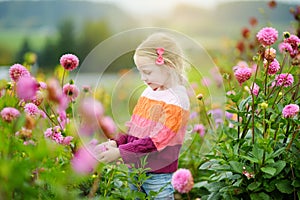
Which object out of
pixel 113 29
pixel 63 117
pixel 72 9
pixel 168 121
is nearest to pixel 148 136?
pixel 168 121

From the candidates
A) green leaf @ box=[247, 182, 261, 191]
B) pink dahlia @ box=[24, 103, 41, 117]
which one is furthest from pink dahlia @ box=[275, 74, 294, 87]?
pink dahlia @ box=[24, 103, 41, 117]

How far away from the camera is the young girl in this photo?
152cm

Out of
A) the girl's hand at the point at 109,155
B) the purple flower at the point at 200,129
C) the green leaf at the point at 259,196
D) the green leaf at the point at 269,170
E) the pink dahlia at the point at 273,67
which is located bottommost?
the purple flower at the point at 200,129

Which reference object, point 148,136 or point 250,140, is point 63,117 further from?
point 250,140

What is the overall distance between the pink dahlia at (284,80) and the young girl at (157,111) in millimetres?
315

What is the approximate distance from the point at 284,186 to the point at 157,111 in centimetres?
50

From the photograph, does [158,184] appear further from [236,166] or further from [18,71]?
[18,71]

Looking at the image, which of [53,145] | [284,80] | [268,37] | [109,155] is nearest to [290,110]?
[284,80]

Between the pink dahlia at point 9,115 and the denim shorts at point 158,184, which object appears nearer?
the pink dahlia at point 9,115

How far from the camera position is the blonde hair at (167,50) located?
4.97 feet

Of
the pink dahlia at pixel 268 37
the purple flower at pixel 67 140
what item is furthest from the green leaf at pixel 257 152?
the purple flower at pixel 67 140

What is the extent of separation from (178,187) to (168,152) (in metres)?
0.30

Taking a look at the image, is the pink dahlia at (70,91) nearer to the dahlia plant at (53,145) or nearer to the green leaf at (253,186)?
the dahlia plant at (53,145)

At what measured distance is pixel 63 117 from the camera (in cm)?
181
